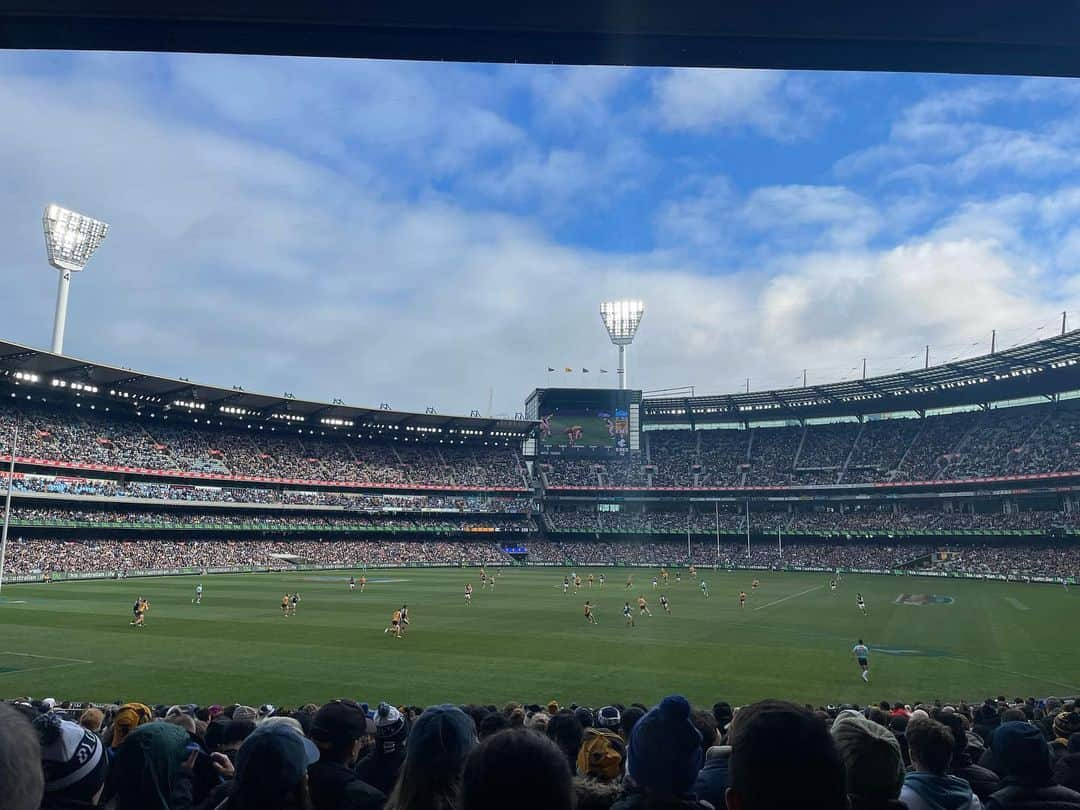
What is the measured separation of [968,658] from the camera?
2700cm

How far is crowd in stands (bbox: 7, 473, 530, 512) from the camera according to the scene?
6650 centimetres

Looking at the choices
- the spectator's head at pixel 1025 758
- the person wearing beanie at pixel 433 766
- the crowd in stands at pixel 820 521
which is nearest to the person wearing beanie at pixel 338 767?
the person wearing beanie at pixel 433 766

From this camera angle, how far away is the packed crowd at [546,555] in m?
65.6

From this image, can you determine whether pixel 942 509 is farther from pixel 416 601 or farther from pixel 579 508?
pixel 416 601

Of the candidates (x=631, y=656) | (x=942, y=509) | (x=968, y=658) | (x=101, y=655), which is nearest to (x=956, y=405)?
(x=942, y=509)

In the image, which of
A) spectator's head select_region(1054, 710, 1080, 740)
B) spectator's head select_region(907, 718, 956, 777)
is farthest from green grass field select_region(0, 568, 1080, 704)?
spectator's head select_region(907, 718, 956, 777)

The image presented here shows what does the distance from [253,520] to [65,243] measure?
38841 millimetres

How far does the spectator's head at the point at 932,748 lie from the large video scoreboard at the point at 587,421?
102m

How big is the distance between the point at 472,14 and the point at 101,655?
97.2 feet

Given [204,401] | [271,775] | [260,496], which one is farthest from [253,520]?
[271,775]

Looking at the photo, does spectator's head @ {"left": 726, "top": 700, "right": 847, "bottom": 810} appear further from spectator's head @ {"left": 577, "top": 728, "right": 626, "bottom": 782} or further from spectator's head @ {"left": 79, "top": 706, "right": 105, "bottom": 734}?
spectator's head @ {"left": 79, "top": 706, "right": 105, "bottom": 734}

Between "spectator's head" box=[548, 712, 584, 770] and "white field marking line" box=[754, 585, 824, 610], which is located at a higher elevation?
"spectator's head" box=[548, 712, 584, 770]

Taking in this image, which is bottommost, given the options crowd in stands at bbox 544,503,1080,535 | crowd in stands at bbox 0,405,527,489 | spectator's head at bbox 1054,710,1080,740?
spectator's head at bbox 1054,710,1080,740

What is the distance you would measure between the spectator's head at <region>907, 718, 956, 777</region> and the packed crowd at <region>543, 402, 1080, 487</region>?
3311 inches
